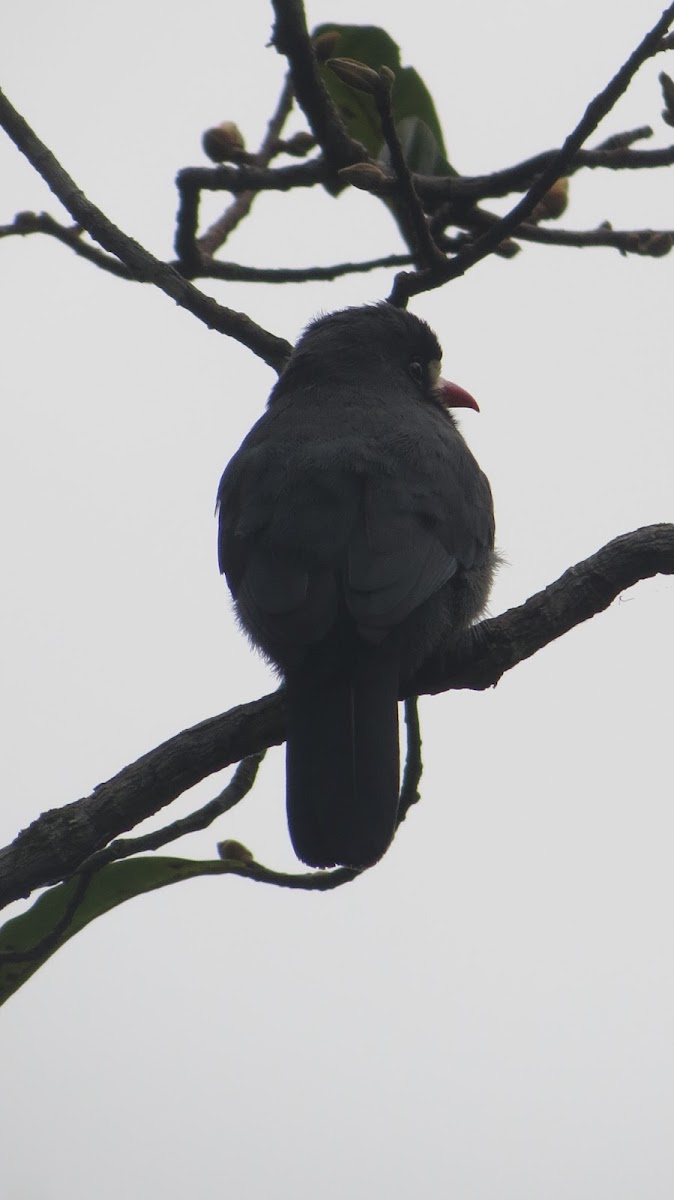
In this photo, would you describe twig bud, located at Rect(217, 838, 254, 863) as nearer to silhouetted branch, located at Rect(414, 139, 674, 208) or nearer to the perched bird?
the perched bird

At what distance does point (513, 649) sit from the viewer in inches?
138

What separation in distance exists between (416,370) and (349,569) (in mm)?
1648

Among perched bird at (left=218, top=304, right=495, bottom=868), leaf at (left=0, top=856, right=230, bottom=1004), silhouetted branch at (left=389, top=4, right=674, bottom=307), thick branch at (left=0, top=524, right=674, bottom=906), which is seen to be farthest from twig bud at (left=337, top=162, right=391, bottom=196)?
leaf at (left=0, top=856, right=230, bottom=1004)

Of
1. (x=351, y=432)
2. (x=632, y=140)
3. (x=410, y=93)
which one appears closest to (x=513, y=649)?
(x=351, y=432)

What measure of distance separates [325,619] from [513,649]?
1.64ft

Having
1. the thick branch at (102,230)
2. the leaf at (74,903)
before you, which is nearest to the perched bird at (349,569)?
the thick branch at (102,230)

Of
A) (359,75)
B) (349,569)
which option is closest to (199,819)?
(349,569)

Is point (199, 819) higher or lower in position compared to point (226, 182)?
lower

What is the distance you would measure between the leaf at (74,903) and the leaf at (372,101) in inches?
94.7

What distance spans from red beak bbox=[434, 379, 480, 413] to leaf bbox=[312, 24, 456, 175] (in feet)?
2.75

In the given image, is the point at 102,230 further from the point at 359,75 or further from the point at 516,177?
the point at 516,177

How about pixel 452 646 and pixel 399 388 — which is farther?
pixel 399 388

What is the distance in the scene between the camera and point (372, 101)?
180 inches

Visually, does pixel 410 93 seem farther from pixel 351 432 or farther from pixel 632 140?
pixel 351 432
